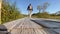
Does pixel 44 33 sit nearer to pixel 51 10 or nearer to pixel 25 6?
pixel 25 6

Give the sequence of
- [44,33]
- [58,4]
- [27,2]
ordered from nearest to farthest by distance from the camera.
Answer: [44,33] → [27,2] → [58,4]

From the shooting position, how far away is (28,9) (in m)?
6.71

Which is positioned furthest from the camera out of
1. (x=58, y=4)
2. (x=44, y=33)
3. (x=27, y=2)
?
(x=58, y=4)

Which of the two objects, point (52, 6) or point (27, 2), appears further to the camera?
point (52, 6)

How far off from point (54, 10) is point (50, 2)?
45cm

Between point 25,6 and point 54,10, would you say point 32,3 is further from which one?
point 54,10

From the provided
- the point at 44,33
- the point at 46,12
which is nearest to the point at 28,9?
the point at 46,12

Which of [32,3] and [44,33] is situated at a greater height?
[32,3]

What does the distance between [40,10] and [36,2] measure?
1.79 feet

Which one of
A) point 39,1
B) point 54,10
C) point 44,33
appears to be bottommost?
point 44,33

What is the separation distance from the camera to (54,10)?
22.5ft

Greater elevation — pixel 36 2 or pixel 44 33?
pixel 36 2

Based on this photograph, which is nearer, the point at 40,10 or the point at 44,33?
the point at 44,33

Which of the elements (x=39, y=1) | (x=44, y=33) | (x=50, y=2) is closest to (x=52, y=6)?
(x=50, y=2)
